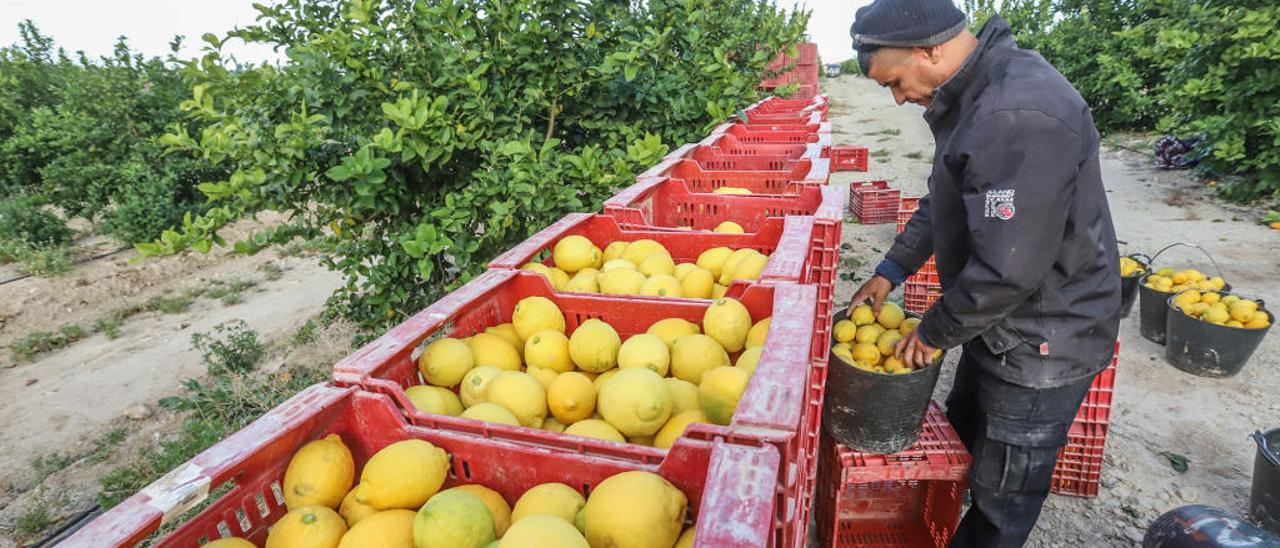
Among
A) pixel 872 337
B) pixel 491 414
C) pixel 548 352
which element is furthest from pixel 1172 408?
pixel 491 414

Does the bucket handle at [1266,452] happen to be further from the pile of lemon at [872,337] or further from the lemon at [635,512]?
the lemon at [635,512]

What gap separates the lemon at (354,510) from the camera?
143 centimetres

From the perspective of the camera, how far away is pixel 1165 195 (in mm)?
8914

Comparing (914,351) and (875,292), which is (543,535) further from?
(875,292)

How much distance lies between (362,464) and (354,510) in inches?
8.8

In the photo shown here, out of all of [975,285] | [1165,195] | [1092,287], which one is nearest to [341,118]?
[975,285]

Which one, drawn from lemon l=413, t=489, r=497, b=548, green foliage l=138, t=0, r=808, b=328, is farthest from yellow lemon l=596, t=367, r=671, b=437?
green foliage l=138, t=0, r=808, b=328

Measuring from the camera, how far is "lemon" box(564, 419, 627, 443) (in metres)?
1.64

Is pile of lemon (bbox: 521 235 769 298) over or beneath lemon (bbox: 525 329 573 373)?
over

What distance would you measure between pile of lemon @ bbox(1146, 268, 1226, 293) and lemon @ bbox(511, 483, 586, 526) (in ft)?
17.9

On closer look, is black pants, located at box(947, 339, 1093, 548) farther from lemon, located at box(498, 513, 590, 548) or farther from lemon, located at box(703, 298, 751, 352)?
lemon, located at box(498, 513, 590, 548)

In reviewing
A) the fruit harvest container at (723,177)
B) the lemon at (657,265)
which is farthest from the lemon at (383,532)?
the fruit harvest container at (723,177)

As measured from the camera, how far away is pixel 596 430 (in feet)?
5.44

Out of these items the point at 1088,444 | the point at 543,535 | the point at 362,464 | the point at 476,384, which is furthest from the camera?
the point at 1088,444
